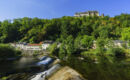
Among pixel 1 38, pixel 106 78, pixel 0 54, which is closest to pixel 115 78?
pixel 106 78

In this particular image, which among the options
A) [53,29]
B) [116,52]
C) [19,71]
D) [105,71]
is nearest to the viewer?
[105,71]

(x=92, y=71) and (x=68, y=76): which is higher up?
(x=68, y=76)

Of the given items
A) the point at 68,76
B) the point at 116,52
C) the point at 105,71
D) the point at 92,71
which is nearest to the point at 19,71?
the point at 68,76

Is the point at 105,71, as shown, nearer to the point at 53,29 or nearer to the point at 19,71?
the point at 19,71

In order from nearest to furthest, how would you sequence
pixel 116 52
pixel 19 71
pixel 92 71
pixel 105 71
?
pixel 105 71
pixel 92 71
pixel 19 71
pixel 116 52

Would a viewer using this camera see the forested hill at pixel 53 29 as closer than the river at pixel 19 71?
No

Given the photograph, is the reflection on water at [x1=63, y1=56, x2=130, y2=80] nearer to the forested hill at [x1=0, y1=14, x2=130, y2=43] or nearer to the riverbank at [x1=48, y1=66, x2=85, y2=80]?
the riverbank at [x1=48, y1=66, x2=85, y2=80]

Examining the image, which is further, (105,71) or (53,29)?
(53,29)

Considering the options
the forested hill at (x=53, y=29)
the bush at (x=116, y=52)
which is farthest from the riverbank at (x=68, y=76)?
the forested hill at (x=53, y=29)

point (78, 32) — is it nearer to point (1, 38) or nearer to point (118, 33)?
point (118, 33)

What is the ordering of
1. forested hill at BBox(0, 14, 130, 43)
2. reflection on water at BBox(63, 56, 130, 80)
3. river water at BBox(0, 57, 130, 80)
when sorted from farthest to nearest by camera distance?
forested hill at BBox(0, 14, 130, 43)
river water at BBox(0, 57, 130, 80)
reflection on water at BBox(63, 56, 130, 80)

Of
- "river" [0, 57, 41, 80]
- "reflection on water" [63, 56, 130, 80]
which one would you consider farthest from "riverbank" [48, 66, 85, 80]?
"river" [0, 57, 41, 80]

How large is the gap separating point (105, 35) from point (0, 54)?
60575 millimetres

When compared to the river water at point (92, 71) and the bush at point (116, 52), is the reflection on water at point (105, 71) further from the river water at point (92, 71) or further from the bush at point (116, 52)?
the bush at point (116, 52)
